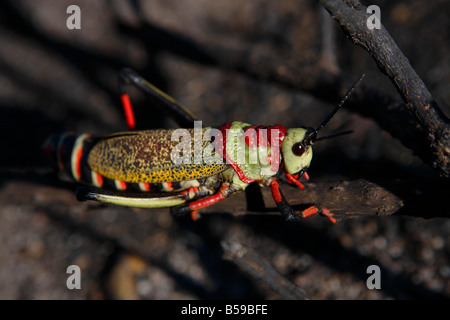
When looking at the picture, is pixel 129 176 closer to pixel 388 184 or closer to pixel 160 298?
pixel 160 298

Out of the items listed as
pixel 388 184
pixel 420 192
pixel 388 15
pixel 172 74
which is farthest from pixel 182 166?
pixel 388 15

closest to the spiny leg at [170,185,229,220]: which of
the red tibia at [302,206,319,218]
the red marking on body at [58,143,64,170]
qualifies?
the red tibia at [302,206,319,218]

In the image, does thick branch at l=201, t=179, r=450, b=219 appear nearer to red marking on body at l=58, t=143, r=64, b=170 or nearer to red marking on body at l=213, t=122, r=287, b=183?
red marking on body at l=213, t=122, r=287, b=183

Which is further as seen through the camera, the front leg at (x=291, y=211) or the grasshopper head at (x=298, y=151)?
the grasshopper head at (x=298, y=151)

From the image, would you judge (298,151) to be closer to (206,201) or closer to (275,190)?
(275,190)

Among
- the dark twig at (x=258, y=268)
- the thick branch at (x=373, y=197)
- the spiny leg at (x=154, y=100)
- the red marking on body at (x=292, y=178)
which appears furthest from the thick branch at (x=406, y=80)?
the spiny leg at (x=154, y=100)

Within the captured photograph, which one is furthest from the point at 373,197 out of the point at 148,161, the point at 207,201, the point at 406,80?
the point at 148,161

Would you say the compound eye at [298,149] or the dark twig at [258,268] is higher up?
the compound eye at [298,149]

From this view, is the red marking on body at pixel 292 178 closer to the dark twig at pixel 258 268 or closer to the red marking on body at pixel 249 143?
the red marking on body at pixel 249 143
